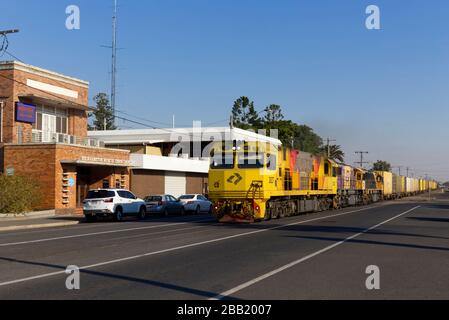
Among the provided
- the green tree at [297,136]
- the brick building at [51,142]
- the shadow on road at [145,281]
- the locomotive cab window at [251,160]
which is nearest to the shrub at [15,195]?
the brick building at [51,142]

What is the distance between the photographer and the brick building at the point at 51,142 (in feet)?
114

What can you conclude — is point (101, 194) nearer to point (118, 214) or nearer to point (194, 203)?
point (118, 214)

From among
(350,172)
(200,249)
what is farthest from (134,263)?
(350,172)

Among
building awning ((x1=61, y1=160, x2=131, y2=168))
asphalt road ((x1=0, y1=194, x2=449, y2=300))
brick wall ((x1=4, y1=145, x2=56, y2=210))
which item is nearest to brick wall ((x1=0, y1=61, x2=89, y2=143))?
brick wall ((x1=4, y1=145, x2=56, y2=210))

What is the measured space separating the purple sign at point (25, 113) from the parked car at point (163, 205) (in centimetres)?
981

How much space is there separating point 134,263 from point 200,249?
292 cm

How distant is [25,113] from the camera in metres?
36.8

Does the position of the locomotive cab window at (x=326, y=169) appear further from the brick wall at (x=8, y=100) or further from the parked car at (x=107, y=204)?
the brick wall at (x=8, y=100)

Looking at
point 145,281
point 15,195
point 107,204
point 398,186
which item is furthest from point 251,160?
point 398,186

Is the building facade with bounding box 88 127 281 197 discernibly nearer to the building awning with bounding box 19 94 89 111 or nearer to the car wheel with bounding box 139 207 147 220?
the building awning with bounding box 19 94 89 111

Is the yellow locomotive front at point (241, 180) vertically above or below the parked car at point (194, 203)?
above

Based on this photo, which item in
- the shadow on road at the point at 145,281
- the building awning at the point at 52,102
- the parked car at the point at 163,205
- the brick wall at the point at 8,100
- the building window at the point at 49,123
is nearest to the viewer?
the shadow on road at the point at 145,281

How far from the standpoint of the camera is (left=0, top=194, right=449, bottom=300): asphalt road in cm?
904
